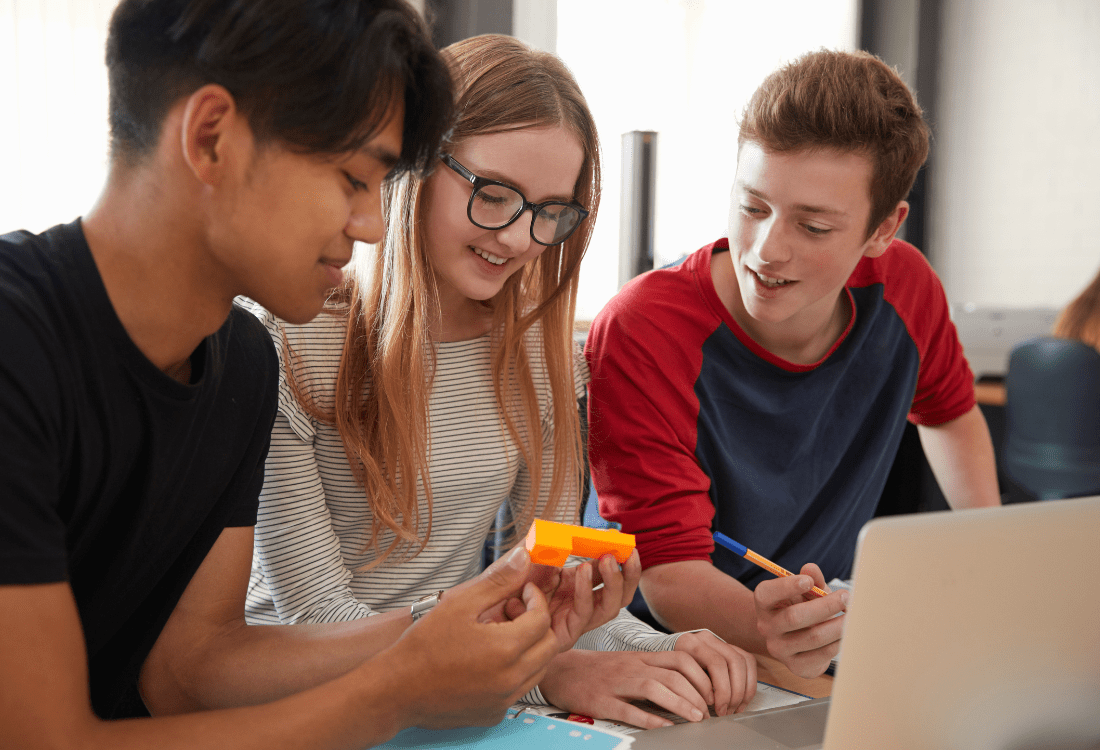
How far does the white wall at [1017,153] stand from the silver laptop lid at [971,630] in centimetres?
289

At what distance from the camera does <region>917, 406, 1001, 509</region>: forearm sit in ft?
5.20

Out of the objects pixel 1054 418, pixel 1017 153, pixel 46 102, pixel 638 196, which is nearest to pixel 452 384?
pixel 638 196

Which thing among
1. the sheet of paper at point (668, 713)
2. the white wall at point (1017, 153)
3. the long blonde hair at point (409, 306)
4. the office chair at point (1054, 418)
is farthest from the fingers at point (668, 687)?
the white wall at point (1017, 153)

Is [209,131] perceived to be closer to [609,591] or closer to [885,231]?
[609,591]

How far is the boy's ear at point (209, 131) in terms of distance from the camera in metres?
0.66

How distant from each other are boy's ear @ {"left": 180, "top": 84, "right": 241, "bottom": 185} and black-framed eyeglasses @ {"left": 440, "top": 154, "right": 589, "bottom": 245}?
1.31ft

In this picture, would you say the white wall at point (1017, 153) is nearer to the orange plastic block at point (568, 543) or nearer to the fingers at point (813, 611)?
the fingers at point (813, 611)

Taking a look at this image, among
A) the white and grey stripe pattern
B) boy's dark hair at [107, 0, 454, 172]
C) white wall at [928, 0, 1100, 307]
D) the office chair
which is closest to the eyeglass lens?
the white and grey stripe pattern

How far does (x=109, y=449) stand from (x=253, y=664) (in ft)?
0.88

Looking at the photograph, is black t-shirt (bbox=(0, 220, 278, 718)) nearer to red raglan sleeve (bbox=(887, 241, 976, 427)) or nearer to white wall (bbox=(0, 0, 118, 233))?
red raglan sleeve (bbox=(887, 241, 976, 427))

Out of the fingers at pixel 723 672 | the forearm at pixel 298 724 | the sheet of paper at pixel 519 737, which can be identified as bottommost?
the fingers at pixel 723 672

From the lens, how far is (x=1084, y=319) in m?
2.23

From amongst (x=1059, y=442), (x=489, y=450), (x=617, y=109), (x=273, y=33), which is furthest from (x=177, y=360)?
(x=617, y=109)

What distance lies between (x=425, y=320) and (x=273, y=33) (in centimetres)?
49
